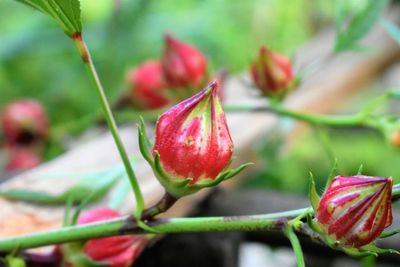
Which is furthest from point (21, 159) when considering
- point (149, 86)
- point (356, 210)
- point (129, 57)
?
point (356, 210)

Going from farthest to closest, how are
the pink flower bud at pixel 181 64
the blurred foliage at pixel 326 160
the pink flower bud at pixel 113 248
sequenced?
the blurred foliage at pixel 326 160 < the pink flower bud at pixel 181 64 < the pink flower bud at pixel 113 248

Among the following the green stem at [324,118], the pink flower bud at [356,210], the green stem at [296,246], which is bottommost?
the green stem at [324,118]

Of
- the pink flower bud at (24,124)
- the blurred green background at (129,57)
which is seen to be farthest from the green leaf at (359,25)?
the pink flower bud at (24,124)

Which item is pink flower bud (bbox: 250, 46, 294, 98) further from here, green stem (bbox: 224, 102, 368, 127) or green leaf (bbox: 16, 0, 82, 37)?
green leaf (bbox: 16, 0, 82, 37)

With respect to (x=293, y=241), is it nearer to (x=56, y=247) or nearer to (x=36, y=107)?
(x=56, y=247)

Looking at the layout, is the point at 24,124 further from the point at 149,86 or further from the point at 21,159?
the point at 149,86

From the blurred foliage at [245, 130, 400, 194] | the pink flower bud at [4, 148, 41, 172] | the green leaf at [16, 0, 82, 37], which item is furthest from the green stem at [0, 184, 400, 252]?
the blurred foliage at [245, 130, 400, 194]

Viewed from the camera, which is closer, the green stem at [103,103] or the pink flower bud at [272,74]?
the green stem at [103,103]

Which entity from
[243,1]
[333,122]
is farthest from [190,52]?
[243,1]

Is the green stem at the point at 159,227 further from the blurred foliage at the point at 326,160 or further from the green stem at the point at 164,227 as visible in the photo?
the blurred foliage at the point at 326,160
